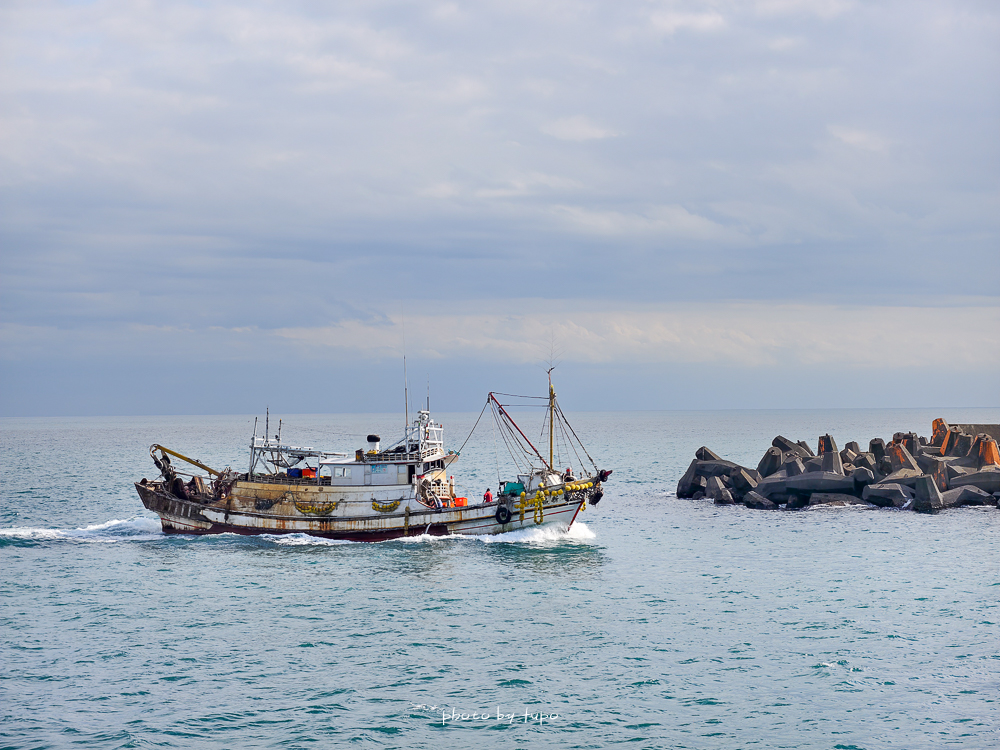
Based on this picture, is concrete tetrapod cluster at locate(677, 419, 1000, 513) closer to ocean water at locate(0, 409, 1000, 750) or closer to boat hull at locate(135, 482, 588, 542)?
ocean water at locate(0, 409, 1000, 750)

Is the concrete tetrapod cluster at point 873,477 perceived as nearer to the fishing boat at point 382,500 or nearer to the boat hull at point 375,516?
the fishing boat at point 382,500

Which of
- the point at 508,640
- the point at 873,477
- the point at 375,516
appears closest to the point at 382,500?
the point at 375,516

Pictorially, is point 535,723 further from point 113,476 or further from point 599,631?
point 113,476

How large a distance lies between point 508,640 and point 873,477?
136ft

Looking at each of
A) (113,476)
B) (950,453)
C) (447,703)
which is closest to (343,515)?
(447,703)

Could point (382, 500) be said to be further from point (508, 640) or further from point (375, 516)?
point (508, 640)

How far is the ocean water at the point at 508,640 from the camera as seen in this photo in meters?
21.0

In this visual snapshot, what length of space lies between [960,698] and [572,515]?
26.3 m

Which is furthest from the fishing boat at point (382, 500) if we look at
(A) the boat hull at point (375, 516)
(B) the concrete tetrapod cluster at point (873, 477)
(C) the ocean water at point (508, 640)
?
(B) the concrete tetrapod cluster at point (873, 477)

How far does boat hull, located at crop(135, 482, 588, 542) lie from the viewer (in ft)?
151

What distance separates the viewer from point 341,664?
25.5 m

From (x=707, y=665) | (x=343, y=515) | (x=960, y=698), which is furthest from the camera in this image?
(x=343, y=515)

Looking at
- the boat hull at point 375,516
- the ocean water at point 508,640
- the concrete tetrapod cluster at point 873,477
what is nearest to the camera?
the ocean water at point 508,640

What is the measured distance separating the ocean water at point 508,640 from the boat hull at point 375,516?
35.6 inches
